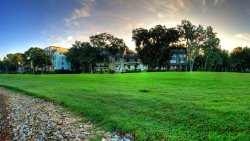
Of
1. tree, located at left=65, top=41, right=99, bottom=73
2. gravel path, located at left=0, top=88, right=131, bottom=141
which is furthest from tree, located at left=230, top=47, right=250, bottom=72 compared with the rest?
gravel path, located at left=0, top=88, right=131, bottom=141

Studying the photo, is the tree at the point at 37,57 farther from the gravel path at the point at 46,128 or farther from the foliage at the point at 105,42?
the gravel path at the point at 46,128

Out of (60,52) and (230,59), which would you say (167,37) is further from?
(60,52)

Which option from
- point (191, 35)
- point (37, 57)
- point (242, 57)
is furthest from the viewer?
point (37, 57)

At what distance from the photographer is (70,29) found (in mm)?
37281

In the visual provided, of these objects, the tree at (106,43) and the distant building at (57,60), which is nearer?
the tree at (106,43)

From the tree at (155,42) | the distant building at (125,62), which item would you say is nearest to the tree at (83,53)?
the distant building at (125,62)

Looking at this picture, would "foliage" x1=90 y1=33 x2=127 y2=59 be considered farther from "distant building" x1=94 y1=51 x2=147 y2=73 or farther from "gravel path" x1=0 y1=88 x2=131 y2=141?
"gravel path" x1=0 y1=88 x2=131 y2=141

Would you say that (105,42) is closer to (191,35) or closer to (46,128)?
(191,35)

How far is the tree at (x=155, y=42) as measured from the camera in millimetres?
62156

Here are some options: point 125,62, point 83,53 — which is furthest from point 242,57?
point 83,53

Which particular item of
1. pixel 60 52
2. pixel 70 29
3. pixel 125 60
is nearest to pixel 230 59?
pixel 125 60

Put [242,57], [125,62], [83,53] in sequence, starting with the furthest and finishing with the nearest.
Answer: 1. [125,62]
2. [83,53]
3. [242,57]

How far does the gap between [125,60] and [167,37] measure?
33.8 meters

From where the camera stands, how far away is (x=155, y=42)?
6344cm
